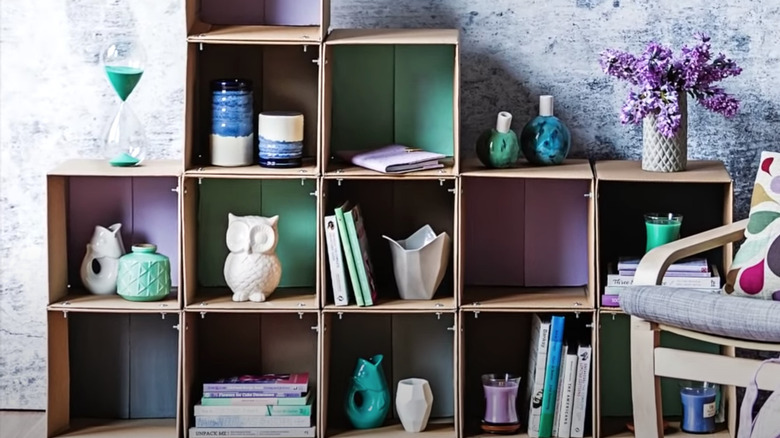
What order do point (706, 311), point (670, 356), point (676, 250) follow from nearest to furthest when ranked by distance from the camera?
point (706, 311), point (670, 356), point (676, 250)

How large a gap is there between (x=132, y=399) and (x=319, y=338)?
65 cm

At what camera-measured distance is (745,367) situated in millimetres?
2789

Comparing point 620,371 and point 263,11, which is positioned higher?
point 263,11

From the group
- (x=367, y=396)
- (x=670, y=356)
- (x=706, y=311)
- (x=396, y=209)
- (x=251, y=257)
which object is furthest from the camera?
(x=396, y=209)

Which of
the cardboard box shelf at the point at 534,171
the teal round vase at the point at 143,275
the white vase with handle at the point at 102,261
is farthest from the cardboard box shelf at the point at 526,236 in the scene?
the white vase with handle at the point at 102,261

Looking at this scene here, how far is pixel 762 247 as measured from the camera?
303 centimetres

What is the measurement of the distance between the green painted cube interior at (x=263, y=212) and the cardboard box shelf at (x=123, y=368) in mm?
254

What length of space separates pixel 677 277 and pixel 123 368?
1579 millimetres

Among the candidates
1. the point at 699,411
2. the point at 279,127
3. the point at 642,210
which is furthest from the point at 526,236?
the point at 279,127

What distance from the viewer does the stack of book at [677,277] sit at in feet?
10.7

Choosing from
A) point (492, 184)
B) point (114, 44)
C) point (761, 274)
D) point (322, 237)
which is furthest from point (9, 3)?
point (761, 274)

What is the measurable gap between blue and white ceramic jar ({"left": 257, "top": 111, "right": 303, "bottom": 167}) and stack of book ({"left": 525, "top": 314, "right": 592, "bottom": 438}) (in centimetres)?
81

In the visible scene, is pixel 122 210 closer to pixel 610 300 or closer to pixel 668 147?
pixel 610 300

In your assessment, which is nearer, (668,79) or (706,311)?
(706,311)
